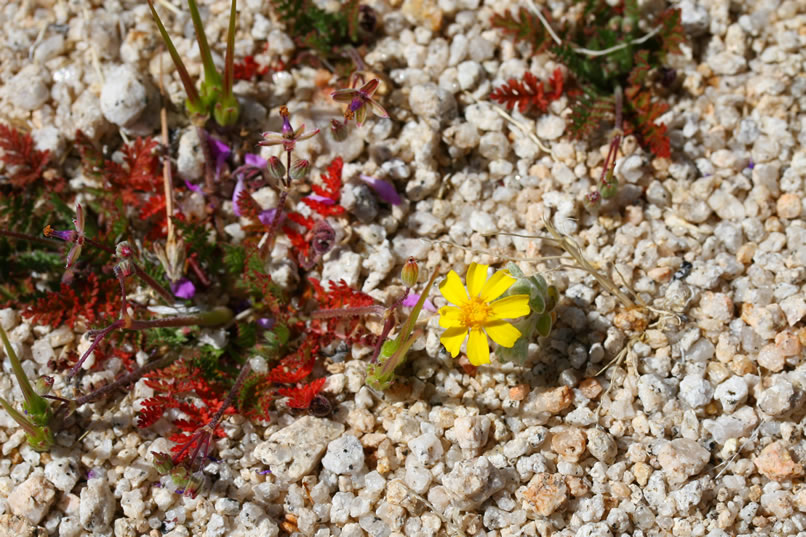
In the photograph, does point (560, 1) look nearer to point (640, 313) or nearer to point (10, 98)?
point (640, 313)

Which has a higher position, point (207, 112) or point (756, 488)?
point (207, 112)

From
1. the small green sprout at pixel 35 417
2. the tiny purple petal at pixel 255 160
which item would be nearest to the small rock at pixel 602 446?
the tiny purple petal at pixel 255 160

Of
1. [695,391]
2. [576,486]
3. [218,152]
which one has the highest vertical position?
[218,152]

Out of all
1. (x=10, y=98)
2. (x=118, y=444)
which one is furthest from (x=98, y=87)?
(x=118, y=444)

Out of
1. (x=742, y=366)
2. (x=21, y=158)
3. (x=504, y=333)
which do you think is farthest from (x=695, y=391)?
(x=21, y=158)

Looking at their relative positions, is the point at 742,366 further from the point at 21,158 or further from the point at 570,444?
the point at 21,158

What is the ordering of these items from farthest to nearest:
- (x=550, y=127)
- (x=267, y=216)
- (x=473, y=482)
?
(x=550, y=127) → (x=267, y=216) → (x=473, y=482)
